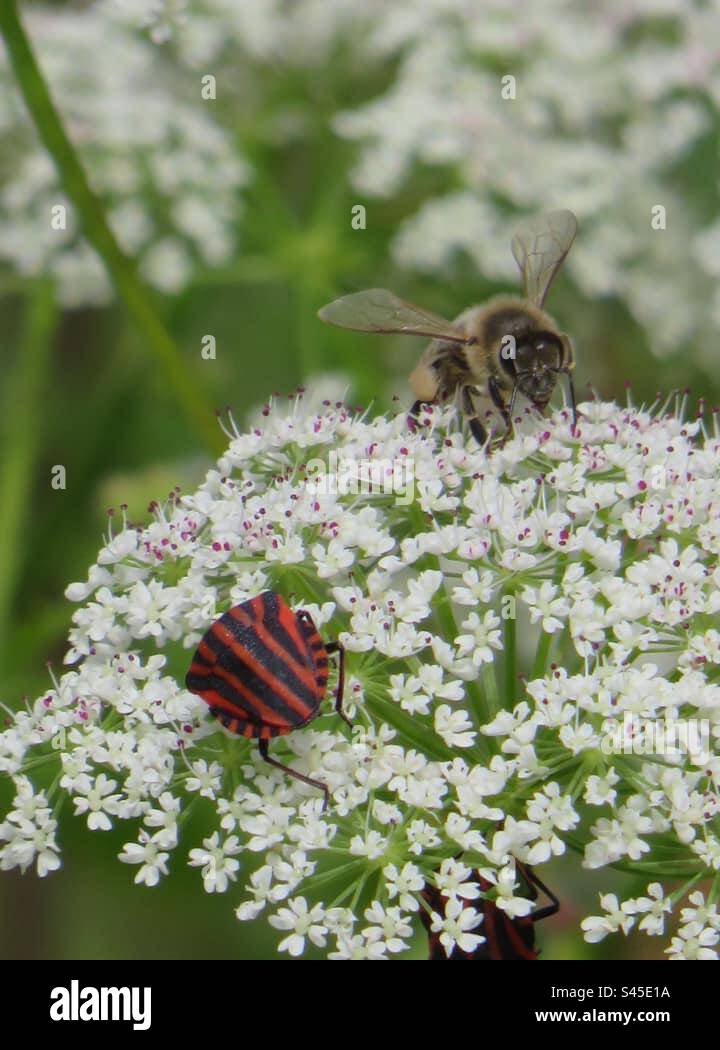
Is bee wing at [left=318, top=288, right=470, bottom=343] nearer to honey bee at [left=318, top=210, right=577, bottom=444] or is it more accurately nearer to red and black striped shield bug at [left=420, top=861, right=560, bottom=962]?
honey bee at [left=318, top=210, right=577, bottom=444]

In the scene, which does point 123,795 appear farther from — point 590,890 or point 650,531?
point 590,890

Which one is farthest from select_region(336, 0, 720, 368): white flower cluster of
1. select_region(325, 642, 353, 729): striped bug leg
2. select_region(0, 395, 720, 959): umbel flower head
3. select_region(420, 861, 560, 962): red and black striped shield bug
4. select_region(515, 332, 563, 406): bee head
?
select_region(420, 861, 560, 962): red and black striped shield bug

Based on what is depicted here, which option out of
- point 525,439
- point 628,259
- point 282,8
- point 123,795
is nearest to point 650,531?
point 525,439

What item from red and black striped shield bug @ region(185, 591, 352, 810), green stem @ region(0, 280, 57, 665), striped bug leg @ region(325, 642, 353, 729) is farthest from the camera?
green stem @ region(0, 280, 57, 665)

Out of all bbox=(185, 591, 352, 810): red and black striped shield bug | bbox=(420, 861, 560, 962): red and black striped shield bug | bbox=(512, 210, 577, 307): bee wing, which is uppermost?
bbox=(512, 210, 577, 307): bee wing

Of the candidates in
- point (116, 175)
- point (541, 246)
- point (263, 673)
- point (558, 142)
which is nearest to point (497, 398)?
point (541, 246)

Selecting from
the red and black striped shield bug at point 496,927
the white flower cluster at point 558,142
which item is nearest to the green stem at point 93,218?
the white flower cluster at point 558,142

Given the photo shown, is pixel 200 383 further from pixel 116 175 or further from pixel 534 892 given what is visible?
pixel 534 892
